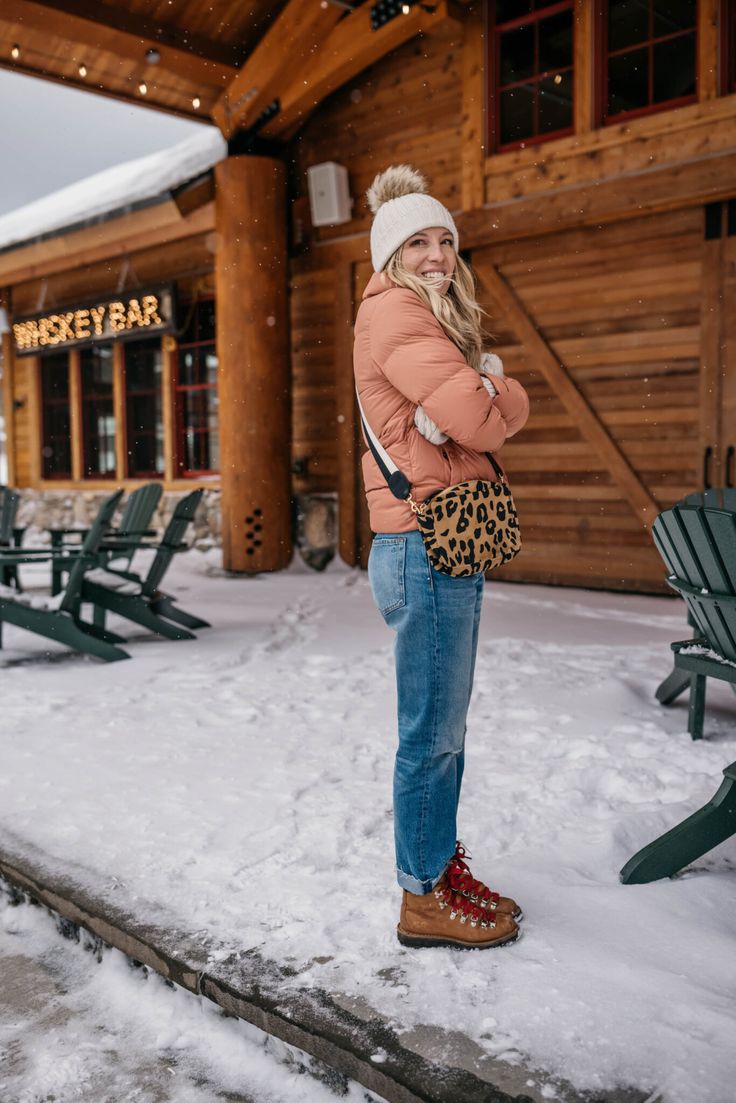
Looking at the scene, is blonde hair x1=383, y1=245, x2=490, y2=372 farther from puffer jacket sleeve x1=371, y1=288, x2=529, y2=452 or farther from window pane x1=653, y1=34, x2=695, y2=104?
window pane x1=653, y1=34, x2=695, y2=104

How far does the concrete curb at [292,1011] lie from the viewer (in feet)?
5.10

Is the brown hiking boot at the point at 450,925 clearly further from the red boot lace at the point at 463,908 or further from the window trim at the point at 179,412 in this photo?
the window trim at the point at 179,412

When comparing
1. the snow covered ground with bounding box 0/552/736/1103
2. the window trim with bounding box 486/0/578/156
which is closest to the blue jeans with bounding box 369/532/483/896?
the snow covered ground with bounding box 0/552/736/1103

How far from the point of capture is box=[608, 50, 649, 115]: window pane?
7.21 metres

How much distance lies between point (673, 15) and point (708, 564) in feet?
21.1

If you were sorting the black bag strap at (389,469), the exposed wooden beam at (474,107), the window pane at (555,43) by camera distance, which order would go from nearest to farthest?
the black bag strap at (389,469) < the window pane at (555,43) < the exposed wooden beam at (474,107)

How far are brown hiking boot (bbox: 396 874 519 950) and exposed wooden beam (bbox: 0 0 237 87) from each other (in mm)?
7714

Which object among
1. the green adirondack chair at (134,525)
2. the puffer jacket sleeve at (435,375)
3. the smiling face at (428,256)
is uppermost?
the smiling face at (428,256)

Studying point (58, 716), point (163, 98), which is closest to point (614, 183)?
point (163, 98)

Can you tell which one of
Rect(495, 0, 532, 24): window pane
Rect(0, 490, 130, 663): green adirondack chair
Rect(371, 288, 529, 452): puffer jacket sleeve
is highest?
Rect(495, 0, 532, 24): window pane

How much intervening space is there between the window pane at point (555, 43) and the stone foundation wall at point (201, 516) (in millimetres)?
4325

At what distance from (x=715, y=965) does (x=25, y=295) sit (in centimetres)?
1392

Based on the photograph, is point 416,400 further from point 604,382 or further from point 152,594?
point 604,382

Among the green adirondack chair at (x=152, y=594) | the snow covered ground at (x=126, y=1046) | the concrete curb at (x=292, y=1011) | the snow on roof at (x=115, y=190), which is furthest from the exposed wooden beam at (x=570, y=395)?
the snow covered ground at (x=126, y=1046)
